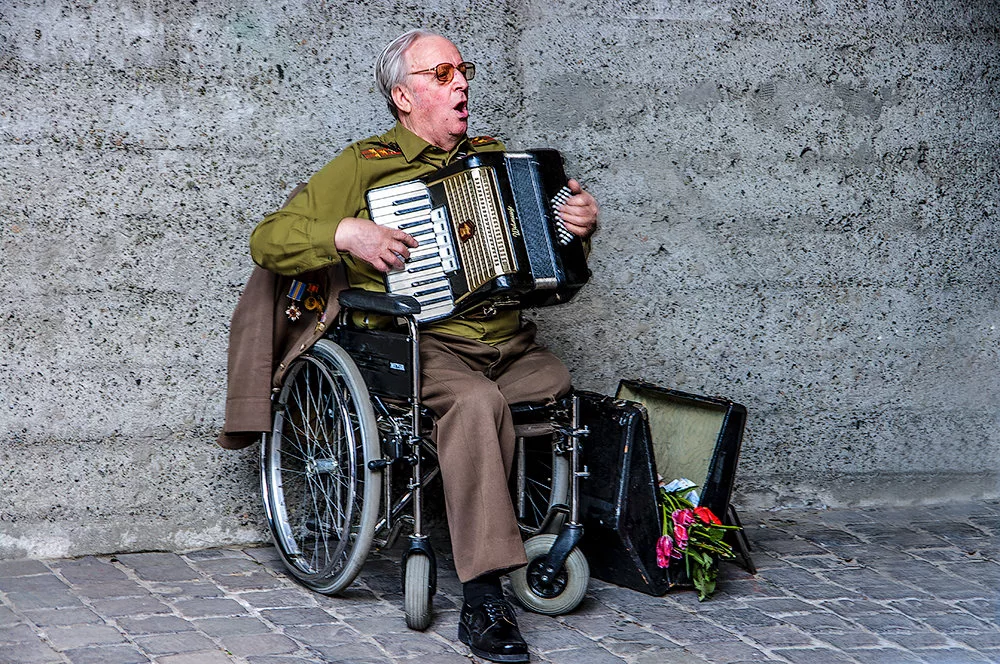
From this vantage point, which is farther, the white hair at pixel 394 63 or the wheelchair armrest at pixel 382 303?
the white hair at pixel 394 63

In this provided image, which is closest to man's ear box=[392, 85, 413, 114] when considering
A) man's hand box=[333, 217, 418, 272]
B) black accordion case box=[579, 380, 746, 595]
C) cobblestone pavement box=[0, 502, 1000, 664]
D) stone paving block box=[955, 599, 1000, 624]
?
man's hand box=[333, 217, 418, 272]

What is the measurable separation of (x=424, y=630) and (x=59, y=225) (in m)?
1.70

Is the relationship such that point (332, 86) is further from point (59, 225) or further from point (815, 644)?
point (815, 644)

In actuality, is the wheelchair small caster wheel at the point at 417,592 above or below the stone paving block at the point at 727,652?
above

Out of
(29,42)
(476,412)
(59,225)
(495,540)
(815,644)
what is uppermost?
(29,42)

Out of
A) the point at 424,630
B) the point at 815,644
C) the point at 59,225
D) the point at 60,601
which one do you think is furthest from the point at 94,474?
the point at 815,644

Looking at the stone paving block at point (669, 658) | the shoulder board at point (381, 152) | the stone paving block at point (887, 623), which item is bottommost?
the stone paving block at point (669, 658)

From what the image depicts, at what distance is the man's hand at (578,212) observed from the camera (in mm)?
3359

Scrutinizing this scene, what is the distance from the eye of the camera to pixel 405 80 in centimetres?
351

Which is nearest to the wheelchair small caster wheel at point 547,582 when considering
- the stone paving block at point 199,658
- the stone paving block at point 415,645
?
the stone paving block at point 415,645

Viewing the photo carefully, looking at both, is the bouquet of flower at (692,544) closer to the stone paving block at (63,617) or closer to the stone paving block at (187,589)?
the stone paving block at (187,589)

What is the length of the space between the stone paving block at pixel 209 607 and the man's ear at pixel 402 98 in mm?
1536

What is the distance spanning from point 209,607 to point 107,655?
1.35 feet

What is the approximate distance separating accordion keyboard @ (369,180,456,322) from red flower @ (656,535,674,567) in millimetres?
994
